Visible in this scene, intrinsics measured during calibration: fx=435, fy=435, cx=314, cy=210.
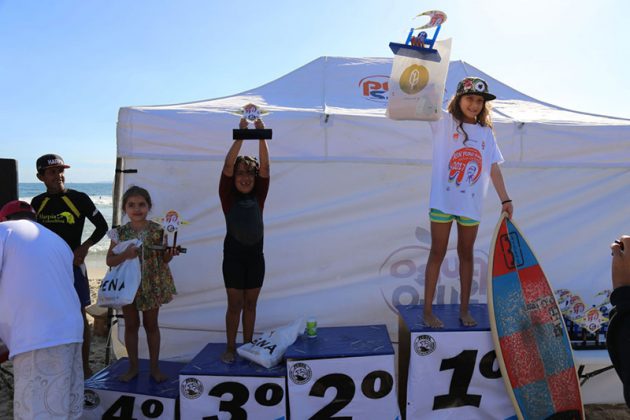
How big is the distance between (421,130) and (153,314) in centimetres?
239

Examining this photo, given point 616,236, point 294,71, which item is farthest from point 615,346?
point 294,71

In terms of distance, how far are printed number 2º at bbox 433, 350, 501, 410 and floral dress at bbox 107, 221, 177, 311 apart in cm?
179

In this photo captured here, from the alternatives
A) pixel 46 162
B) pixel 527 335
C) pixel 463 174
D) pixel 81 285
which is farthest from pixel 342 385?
pixel 46 162

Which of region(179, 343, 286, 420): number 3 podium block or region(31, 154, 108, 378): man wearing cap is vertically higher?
region(31, 154, 108, 378): man wearing cap

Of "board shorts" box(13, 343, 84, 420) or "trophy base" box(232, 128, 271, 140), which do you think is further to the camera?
"trophy base" box(232, 128, 271, 140)

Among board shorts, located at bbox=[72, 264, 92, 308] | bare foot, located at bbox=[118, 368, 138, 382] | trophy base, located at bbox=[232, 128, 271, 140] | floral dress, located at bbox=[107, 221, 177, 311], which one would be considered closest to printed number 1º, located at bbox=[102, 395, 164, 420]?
bare foot, located at bbox=[118, 368, 138, 382]

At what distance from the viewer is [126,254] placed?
2598 millimetres

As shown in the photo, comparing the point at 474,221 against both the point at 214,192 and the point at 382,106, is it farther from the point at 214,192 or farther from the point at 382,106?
the point at 214,192

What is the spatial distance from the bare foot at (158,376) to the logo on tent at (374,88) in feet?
9.29

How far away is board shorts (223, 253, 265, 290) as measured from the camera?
2.72 metres

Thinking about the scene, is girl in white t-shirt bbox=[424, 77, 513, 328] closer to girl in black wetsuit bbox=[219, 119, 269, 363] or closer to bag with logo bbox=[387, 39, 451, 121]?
bag with logo bbox=[387, 39, 451, 121]

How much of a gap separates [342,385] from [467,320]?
886 millimetres

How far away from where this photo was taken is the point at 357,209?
3545 millimetres

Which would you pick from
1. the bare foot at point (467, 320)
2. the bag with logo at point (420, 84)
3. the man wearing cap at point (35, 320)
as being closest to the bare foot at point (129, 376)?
the man wearing cap at point (35, 320)
